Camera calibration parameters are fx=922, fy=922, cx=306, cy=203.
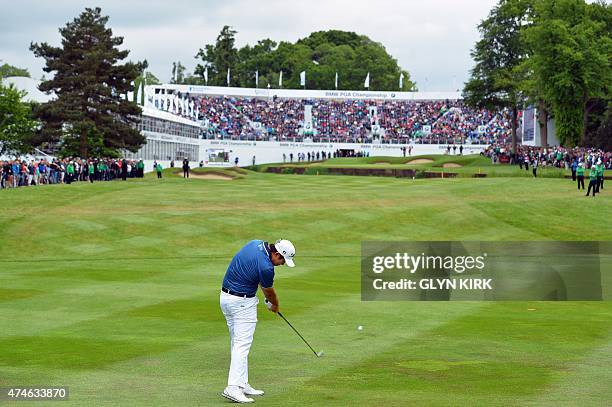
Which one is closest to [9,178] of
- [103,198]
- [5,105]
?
[103,198]

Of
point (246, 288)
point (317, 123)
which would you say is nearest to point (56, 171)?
point (246, 288)

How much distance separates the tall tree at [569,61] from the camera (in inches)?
3391

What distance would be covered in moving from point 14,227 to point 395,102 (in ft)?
344

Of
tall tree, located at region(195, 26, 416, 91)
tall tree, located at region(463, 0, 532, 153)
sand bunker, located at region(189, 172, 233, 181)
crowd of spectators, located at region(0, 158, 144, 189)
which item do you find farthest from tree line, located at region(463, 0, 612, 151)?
tall tree, located at region(195, 26, 416, 91)

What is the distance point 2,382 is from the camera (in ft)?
46.9

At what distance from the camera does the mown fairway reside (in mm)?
14352

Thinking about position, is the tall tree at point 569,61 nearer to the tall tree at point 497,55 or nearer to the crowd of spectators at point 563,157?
the crowd of spectators at point 563,157

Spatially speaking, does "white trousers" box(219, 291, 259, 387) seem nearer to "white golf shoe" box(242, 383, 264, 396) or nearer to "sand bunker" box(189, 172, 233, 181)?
"white golf shoe" box(242, 383, 264, 396)

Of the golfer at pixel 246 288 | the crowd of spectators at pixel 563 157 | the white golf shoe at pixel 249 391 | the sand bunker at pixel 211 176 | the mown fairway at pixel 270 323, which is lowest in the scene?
the mown fairway at pixel 270 323

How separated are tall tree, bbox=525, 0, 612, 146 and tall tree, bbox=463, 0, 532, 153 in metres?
11.6

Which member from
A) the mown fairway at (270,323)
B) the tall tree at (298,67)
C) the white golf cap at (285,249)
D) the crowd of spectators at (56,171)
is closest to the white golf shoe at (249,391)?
the mown fairway at (270,323)

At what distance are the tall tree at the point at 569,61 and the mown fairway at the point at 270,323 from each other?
124 feet

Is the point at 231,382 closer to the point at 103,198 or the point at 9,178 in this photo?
the point at 103,198

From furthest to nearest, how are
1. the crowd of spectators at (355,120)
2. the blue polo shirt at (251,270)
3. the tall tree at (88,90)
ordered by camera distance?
the crowd of spectators at (355,120) → the tall tree at (88,90) → the blue polo shirt at (251,270)
